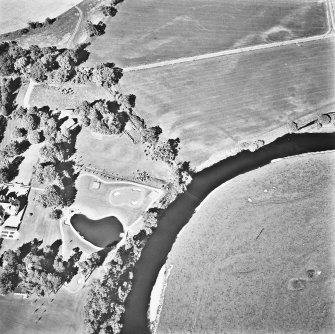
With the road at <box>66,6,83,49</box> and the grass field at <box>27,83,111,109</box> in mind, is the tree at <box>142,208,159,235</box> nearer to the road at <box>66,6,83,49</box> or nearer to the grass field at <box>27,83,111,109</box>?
the grass field at <box>27,83,111,109</box>

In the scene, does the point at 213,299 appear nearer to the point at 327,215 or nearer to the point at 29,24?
the point at 327,215

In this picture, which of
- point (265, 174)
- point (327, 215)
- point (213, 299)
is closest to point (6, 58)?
point (265, 174)

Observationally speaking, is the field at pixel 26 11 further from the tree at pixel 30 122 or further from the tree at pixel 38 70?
the tree at pixel 30 122

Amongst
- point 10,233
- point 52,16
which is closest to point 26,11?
point 52,16

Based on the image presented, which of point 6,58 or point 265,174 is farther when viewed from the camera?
point 6,58

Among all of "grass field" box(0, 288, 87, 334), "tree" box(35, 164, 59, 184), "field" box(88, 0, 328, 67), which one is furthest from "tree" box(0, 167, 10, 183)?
"field" box(88, 0, 328, 67)

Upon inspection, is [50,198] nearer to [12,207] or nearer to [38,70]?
[12,207]
